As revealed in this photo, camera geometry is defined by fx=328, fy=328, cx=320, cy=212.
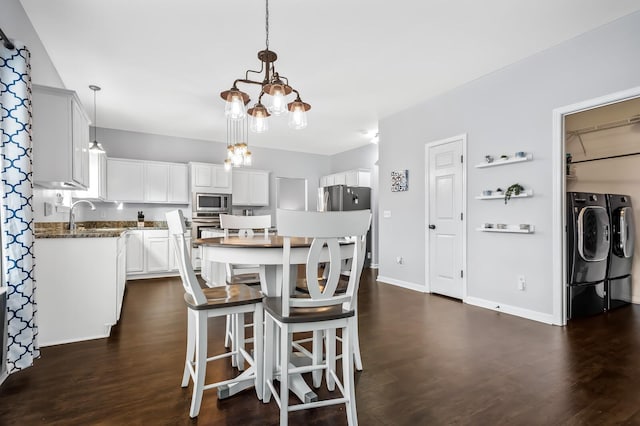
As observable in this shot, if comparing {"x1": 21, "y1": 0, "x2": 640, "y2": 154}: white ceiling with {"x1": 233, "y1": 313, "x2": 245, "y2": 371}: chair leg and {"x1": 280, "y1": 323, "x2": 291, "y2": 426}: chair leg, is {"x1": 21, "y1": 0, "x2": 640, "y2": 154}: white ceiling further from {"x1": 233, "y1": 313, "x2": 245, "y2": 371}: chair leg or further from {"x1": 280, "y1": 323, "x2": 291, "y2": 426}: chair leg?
{"x1": 280, "y1": 323, "x2": 291, "y2": 426}: chair leg

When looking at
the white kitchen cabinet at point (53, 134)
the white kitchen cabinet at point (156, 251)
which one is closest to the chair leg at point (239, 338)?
the white kitchen cabinet at point (53, 134)

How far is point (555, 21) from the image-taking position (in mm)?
2750

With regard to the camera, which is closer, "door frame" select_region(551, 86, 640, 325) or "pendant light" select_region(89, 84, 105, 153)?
"door frame" select_region(551, 86, 640, 325)

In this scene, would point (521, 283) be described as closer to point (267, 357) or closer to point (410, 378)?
point (410, 378)

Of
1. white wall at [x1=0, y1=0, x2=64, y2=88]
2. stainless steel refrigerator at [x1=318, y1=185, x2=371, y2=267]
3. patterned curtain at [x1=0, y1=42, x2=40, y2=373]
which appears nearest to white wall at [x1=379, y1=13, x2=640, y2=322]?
stainless steel refrigerator at [x1=318, y1=185, x2=371, y2=267]

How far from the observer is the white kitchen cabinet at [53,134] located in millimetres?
2545

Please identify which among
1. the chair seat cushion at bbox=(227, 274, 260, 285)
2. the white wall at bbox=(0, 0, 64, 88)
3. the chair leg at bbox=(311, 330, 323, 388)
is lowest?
the chair leg at bbox=(311, 330, 323, 388)

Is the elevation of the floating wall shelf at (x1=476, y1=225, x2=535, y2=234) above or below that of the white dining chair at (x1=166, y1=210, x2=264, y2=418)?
above

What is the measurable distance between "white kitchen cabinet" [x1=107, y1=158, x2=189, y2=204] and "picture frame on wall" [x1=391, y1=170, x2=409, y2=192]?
12.6ft

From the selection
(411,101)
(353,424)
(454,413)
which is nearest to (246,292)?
(353,424)

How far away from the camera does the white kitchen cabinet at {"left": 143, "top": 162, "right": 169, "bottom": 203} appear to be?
5.85m

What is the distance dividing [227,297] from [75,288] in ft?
5.73

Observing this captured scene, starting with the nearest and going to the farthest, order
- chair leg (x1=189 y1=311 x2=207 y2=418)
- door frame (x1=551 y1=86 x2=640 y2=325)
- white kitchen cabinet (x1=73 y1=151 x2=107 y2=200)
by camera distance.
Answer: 1. chair leg (x1=189 y1=311 x2=207 y2=418)
2. door frame (x1=551 y1=86 x2=640 y2=325)
3. white kitchen cabinet (x1=73 y1=151 x2=107 y2=200)

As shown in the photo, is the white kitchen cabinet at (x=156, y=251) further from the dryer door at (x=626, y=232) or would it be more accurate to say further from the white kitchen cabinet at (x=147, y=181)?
the dryer door at (x=626, y=232)
